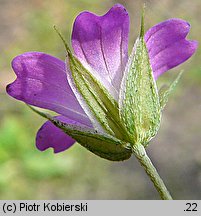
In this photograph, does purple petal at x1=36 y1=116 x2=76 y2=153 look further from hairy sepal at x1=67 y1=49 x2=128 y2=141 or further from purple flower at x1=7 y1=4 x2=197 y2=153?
hairy sepal at x1=67 y1=49 x2=128 y2=141

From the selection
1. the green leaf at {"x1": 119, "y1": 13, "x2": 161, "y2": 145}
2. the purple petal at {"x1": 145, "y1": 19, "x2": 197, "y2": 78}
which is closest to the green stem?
the green leaf at {"x1": 119, "y1": 13, "x2": 161, "y2": 145}

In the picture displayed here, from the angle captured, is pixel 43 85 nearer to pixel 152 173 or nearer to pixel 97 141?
pixel 97 141

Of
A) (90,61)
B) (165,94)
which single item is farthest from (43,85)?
(165,94)

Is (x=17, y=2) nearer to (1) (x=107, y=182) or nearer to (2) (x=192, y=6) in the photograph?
(2) (x=192, y=6)

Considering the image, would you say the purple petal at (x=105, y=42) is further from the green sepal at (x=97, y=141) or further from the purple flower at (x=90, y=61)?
the green sepal at (x=97, y=141)

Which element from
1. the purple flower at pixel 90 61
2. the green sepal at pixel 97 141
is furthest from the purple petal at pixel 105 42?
the green sepal at pixel 97 141

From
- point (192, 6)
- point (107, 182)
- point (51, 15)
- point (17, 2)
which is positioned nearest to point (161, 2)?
point (192, 6)
